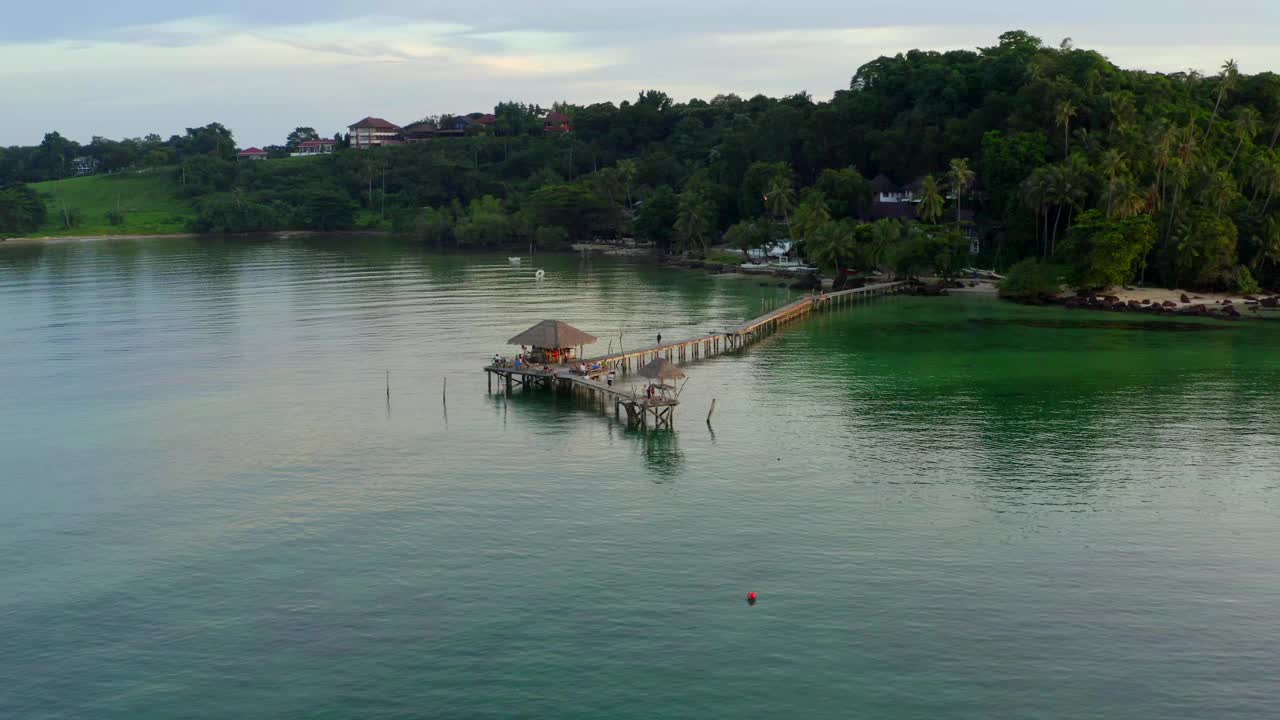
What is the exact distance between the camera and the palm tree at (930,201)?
4872 inches

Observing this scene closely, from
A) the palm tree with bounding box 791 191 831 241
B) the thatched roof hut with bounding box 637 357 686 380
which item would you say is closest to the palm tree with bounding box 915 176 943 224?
the palm tree with bounding box 791 191 831 241

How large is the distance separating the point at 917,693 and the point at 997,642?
4.28 metres

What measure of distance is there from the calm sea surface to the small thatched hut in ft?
9.10

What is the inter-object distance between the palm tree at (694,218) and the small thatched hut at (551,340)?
89292 mm

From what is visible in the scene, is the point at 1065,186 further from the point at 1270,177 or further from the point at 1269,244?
the point at 1269,244

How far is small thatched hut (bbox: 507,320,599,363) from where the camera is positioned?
6700 cm

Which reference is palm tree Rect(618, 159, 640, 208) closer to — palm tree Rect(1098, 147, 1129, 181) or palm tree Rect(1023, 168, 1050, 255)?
palm tree Rect(1023, 168, 1050, 255)

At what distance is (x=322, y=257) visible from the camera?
17300 centimetres

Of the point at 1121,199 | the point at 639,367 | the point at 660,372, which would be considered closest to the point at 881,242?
the point at 1121,199

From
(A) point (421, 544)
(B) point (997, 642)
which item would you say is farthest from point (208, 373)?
(B) point (997, 642)

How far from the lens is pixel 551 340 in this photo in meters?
67.1

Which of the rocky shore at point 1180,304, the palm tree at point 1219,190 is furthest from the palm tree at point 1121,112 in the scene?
the rocky shore at point 1180,304

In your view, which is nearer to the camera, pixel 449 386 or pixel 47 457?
pixel 47 457

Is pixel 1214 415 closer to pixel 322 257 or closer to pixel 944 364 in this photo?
pixel 944 364
